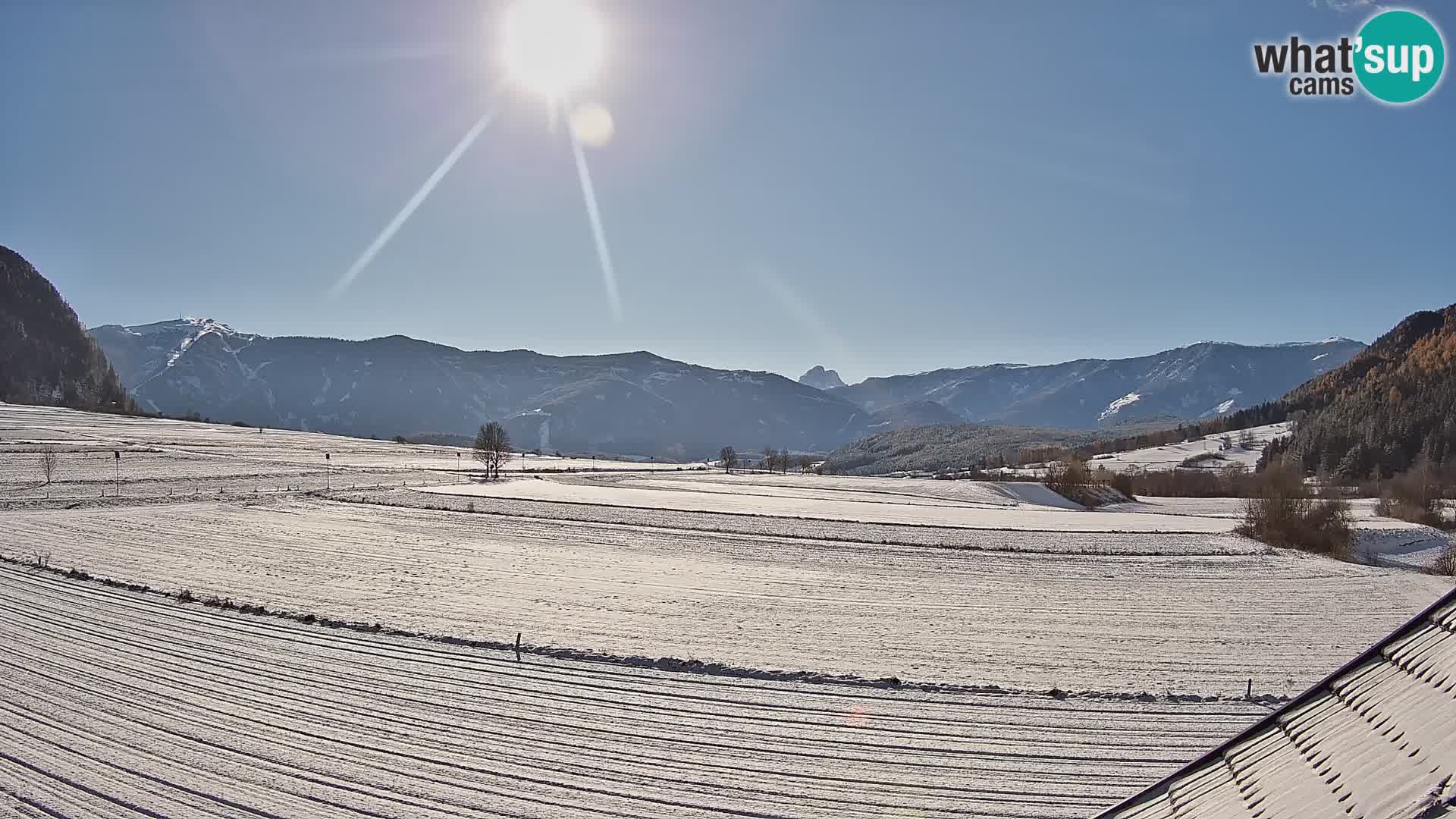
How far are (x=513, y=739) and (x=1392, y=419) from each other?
6139 inches

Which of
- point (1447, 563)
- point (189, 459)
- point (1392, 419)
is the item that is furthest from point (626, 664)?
point (1392, 419)

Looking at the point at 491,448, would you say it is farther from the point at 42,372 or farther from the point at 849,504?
the point at 42,372

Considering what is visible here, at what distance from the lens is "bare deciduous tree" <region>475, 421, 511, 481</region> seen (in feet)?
261

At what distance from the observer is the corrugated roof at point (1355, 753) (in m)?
3.48

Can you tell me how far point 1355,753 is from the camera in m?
3.98

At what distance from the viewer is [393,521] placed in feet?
132

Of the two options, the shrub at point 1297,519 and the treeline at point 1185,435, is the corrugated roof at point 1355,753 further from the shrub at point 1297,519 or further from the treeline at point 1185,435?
the treeline at point 1185,435

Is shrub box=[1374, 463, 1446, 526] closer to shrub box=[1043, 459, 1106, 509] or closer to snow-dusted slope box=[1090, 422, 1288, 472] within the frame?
shrub box=[1043, 459, 1106, 509]

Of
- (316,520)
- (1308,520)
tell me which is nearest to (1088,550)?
(1308,520)

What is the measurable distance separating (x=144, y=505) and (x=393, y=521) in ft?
54.0

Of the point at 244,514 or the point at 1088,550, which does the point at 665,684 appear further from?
the point at 244,514

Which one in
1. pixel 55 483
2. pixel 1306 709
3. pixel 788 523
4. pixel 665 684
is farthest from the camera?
pixel 55 483

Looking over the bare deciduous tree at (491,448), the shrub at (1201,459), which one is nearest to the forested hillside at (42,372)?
the bare deciduous tree at (491,448)

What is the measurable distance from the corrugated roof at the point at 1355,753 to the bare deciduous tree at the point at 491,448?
249 ft
